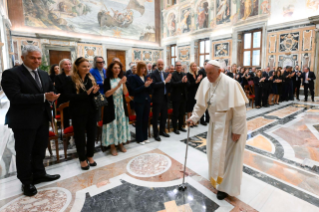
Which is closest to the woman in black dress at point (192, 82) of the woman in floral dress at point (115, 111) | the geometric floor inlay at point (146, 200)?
the woman in floral dress at point (115, 111)

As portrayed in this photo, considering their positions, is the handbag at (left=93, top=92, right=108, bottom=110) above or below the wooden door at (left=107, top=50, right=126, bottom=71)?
below

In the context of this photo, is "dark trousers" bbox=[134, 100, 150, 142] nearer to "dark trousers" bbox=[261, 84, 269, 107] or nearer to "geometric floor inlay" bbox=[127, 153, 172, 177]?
"geometric floor inlay" bbox=[127, 153, 172, 177]

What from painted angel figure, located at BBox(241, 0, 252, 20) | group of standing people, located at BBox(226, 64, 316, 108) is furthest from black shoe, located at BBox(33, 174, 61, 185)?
painted angel figure, located at BBox(241, 0, 252, 20)

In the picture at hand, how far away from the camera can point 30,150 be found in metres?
2.40

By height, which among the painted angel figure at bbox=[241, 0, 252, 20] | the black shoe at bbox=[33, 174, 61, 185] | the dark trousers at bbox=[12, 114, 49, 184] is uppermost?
the painted angel figure at bbox=[241, 0, 252, 20]

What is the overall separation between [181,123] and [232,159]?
9.41 feet

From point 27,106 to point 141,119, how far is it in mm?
2239

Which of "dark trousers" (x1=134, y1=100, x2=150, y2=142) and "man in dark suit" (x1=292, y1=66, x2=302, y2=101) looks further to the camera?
"man in dark suit" (x1=292, y1=66, x2=302, y2=101)

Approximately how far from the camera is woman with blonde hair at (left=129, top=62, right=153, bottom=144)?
3957 mm

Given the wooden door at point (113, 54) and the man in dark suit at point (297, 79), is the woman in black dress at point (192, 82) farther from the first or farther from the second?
the wooden door at point (113, 54)

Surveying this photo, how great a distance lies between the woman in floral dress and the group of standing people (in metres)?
5.68

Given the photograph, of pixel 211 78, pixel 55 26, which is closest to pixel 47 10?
pixel 55 26

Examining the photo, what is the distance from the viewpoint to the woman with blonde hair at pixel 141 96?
3957mm

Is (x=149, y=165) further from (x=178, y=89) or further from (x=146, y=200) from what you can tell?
(x=178, y=89)
